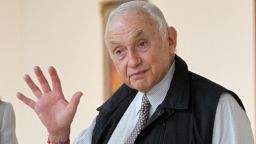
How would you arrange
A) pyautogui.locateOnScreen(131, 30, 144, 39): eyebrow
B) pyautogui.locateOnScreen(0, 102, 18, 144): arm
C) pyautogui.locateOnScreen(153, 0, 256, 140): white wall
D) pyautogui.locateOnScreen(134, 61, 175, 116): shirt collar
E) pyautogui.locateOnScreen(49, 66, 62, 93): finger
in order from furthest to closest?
pyautogui.locateOnScreen(153, 0, 256, 140): white wall
pyautogui.locateOnScreen(0, 102, 18, 144): arm
pyautogui.locateOnScreen(49, 66, 62, 93): finger
pyautogui.locateOnScreen(134, 61, 175, 116): shirt collar
pyautogui.locateOnScreen(131, 30, 144, 39): eyebrow

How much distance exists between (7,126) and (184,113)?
211 cm

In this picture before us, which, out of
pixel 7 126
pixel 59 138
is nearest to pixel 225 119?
pixel 59 138

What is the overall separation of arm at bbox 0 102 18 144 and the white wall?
5.65ft

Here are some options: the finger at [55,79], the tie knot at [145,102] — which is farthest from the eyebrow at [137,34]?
the finger at [55,79]

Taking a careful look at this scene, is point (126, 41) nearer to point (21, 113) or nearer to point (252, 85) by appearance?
point (252, 85)

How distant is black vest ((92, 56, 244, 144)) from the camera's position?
173cm

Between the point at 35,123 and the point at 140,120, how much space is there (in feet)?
15.0

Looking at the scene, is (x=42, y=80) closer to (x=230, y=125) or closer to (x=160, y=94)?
(x=160, y=94)

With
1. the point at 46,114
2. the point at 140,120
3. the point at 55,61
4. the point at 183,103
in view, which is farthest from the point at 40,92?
the point at 55,61

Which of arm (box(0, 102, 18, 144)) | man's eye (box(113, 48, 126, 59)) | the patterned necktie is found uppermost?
man's eye (box(113, 48, 126, 59))

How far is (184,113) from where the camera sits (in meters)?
1.80

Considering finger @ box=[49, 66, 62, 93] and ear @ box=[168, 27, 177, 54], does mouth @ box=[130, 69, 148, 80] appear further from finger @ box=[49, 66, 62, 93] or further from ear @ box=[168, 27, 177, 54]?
finger @ box=[49, 66, 62, 93]

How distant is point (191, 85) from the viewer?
1.89m

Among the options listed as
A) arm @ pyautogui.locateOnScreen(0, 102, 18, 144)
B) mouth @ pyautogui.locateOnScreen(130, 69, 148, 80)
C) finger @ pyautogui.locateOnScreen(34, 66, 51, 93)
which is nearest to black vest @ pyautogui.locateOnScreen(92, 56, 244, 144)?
mouth @ pyautogui.locateOnScreen(130, 69, 148, 80)
